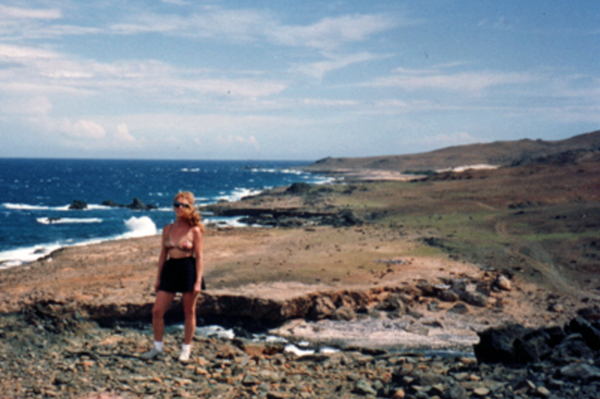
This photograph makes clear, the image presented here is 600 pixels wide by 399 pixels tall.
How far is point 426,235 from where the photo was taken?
25.2 meters

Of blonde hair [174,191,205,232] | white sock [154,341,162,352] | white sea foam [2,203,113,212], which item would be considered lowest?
white sea foam [2,203,113,212]

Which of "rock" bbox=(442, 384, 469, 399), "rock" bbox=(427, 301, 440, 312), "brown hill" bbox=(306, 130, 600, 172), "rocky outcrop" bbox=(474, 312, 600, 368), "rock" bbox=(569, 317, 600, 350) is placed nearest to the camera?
"rock" bbox=(442, 384, 469, 399)

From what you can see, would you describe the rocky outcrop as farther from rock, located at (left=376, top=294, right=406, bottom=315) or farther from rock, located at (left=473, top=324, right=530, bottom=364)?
rock, located at (left=376, top=294, right=406, bottom=315)

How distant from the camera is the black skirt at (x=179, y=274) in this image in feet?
23.8

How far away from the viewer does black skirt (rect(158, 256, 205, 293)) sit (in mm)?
7254

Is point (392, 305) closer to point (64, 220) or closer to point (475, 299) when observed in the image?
point (475, 299)

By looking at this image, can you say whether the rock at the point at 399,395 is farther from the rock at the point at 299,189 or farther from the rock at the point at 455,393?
the rock at the point at 299,189

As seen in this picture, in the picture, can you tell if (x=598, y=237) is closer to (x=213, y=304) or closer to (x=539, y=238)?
Result: (x=539, y=238)

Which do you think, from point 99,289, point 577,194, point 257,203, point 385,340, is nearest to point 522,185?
point 577,194

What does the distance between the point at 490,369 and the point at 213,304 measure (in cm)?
777

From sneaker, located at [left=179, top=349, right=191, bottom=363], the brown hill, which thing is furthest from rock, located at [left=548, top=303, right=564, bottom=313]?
the brown hill

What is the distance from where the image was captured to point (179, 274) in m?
7.27

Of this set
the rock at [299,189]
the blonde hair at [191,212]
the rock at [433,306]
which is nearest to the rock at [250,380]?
the blonde hair at [191,212]

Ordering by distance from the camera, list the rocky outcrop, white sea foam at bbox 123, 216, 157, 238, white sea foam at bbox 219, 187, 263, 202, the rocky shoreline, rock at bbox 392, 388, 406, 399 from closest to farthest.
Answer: the rocky shoreline
rock at bbox 392, 388, 406, 399
the rocky outcrop
white sea foam at bbox 123, 216, 157, 238
white sea foam at bbox 219, 187, 263, 202
